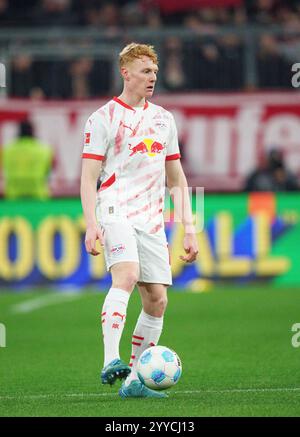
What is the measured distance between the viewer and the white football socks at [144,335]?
826 centimetres

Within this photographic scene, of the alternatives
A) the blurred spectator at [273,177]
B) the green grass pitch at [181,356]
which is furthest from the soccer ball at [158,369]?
the blurred spectator at [273,177]

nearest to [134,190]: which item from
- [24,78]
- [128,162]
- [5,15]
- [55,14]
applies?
[128,162]

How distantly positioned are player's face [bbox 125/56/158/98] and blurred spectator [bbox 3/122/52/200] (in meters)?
10.6

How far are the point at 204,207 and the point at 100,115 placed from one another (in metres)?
9.95

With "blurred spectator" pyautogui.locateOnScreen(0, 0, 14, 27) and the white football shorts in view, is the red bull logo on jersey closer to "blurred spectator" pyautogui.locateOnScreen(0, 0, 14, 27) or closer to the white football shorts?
the white football shorts

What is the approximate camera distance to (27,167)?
19.0 m

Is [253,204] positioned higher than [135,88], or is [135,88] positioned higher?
[135,88]

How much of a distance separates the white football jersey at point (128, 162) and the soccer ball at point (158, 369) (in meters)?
0.82

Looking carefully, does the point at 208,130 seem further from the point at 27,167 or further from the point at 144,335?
the point at 144,335

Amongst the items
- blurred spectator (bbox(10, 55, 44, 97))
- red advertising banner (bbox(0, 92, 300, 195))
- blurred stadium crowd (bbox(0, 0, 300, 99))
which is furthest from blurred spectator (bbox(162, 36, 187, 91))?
blurred spectator (bbox(10, 55, 44, 97))

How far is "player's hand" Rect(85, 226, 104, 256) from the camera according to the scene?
784cm
